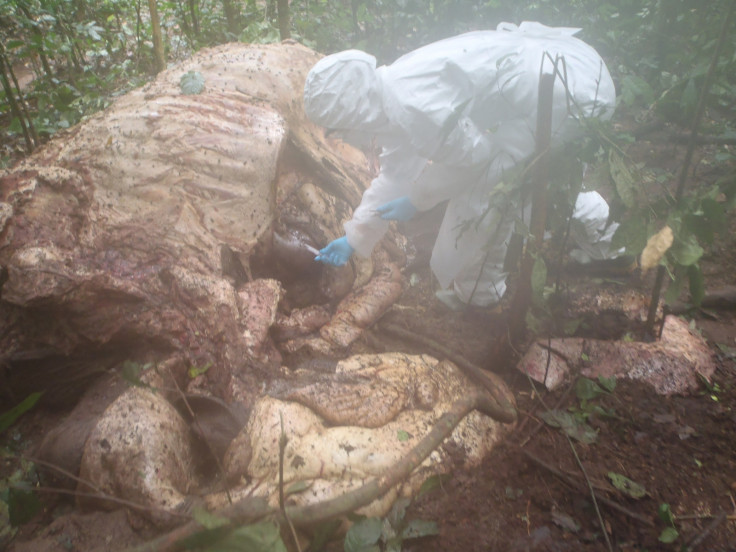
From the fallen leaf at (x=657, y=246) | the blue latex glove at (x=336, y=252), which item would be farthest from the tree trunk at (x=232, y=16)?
the fallen leaf at (x=657, y=246)

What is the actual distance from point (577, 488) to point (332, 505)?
36.7 inches

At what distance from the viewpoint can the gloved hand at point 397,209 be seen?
8.95 feet

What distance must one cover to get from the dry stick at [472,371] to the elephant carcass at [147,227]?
0.51 meters

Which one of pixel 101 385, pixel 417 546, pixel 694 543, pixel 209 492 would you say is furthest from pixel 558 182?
pixel 101 385

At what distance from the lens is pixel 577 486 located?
1.76 m

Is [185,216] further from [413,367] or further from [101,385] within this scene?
[413,367]

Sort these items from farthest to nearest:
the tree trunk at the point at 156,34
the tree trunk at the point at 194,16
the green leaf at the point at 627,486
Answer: the tree trunk at the point at 194,16 → the tree trunk at the point at 156,34 → the green leaf at the point at 627,486

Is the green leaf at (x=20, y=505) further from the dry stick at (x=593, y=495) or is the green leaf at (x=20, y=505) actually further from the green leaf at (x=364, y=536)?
the dry stick at (x=593, y=495)

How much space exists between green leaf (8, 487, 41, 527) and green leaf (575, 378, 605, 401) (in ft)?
7.19

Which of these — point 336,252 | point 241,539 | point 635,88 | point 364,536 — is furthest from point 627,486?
point 336,252

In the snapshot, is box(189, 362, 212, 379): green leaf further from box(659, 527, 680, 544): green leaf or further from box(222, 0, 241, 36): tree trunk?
box(222, 0, 241, 36): tree trunk

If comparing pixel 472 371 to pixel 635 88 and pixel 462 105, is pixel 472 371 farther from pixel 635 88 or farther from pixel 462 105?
pixel 635 88

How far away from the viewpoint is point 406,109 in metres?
2.21

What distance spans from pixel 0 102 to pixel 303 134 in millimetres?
3120
